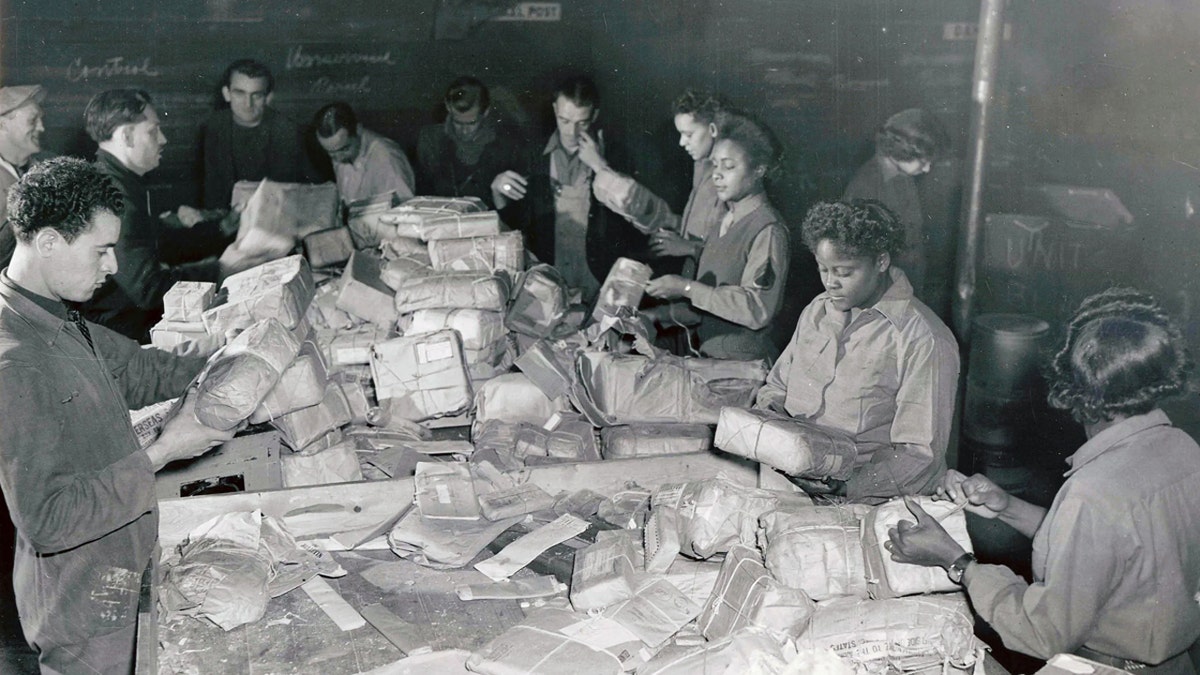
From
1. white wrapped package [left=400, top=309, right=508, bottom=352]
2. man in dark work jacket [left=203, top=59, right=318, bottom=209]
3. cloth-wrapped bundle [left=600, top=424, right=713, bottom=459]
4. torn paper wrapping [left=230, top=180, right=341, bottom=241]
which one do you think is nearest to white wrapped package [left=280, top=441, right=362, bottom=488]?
white wrapped package [left=400, top=309, right=508, bottom=352]

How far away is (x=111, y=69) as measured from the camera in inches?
230

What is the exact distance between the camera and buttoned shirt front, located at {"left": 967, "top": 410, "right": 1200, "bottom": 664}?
101 inches

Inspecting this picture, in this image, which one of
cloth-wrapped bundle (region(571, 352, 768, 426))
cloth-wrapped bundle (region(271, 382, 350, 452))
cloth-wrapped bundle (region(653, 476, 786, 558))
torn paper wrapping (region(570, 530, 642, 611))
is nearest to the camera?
torn paper wrapping (region(570, 530, 642, 611))

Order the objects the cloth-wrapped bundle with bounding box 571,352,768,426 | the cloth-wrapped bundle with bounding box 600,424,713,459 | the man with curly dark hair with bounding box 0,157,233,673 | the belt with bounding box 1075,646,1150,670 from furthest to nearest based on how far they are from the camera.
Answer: the cloth-wrapped bundle with bounding box 571,352,768,426
the cloth-wrapped bundle with bounding box 600,424,713,459
the man with curly dark hair with bounding box 0,157,233,673
the belt with bounding box 1075,646,1150,670

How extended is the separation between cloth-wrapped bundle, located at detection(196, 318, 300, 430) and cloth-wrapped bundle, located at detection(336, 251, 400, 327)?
1.51 meters

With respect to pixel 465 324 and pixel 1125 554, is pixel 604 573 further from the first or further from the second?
pixel 465 324

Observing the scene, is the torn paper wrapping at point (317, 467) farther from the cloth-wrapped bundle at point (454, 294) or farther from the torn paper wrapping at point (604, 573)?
the torn paper wrapping at point (604, 573)

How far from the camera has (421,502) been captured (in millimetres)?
3824

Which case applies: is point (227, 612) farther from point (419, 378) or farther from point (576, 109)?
point (576, 109)

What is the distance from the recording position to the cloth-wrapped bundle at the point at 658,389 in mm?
4891

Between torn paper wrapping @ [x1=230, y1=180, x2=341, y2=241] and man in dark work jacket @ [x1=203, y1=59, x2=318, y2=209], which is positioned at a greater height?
man in dark work jacket @ [x1=203, y1=59, x2=318, y2=209]

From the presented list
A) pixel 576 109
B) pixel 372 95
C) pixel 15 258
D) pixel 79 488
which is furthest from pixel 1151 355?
pixel 372 95

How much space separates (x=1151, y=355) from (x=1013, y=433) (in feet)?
4.85

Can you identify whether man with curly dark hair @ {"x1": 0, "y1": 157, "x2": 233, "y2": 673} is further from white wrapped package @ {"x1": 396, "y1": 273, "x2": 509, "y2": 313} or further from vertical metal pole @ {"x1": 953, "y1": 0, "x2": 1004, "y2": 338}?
vertical metal pole @ {"x1": 953, "y1": 0, "x2": 1004, "y2": 338}
